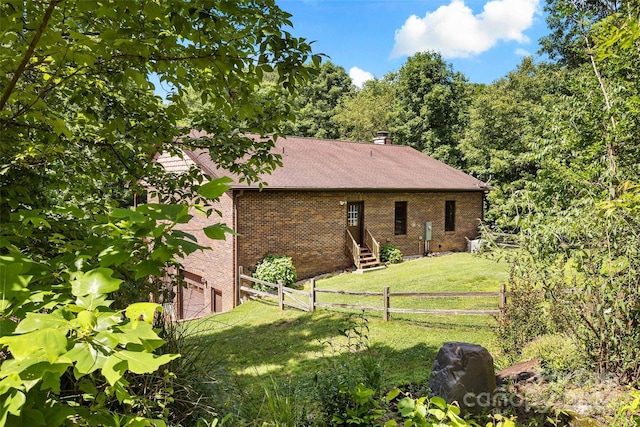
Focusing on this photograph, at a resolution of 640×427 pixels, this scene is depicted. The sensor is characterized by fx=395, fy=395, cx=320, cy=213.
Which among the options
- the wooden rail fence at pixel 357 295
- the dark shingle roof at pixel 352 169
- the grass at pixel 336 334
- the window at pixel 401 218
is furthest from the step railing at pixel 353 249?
the wooden rail fence at pixel 357 295

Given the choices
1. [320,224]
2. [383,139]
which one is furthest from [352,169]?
[383,139]

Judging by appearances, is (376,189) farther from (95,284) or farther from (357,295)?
(95,284)

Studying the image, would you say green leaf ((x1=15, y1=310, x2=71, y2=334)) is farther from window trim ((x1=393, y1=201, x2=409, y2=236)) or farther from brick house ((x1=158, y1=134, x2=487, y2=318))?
window trim ((x1=393, y1=201, x2=409, y2=236))

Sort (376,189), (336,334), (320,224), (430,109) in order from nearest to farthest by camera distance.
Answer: (336,334) → (320,224) → (376,189) → (430,109)

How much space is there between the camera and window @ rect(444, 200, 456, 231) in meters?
22.3

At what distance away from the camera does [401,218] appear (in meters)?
20.3

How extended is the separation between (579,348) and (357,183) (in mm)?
13459

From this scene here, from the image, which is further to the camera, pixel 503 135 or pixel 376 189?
pixel 503 135

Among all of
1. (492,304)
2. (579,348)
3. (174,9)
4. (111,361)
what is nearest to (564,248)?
(579,348)

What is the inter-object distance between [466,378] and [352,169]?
15.6 meters

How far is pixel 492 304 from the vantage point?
11.5 m

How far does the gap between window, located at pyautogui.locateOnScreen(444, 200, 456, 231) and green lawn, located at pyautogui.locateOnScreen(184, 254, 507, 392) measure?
242 inches

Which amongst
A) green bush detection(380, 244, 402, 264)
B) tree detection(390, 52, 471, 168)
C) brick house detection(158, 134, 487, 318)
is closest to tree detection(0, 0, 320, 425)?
brick house detection(158, 134, 487, 318)

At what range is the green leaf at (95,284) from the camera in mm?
1233
